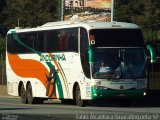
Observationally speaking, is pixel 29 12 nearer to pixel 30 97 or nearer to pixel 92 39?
pixel 30 97

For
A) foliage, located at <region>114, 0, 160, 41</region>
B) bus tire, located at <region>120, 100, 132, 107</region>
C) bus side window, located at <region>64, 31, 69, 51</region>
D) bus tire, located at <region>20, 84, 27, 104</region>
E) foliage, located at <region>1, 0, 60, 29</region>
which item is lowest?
foliage, located at <region>1, 0, 60, 29</region>

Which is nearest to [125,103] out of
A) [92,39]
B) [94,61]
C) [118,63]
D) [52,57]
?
[118,63]

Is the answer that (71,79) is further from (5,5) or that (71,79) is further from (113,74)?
(5,5)

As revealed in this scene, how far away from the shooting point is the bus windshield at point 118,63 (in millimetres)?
30500

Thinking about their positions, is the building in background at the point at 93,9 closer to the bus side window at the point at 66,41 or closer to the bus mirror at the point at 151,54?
the bus side window at the point at 66,41

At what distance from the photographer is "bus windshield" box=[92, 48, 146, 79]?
30.5m

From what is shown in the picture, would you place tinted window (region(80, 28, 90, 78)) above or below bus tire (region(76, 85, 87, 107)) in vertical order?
above

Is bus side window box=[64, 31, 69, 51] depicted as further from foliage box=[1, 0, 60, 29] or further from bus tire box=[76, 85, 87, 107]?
foliage box=[1, 0, 60, 29]

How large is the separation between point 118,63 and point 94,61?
3.32 ft

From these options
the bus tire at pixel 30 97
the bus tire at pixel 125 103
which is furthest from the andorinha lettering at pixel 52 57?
the bus tire at pixel 125 103

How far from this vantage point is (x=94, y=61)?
3050cm

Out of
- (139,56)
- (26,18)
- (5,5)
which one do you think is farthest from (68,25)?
(5,5)

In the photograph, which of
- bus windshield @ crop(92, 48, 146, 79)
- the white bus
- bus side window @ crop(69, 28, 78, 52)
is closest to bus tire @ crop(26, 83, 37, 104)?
the white bus

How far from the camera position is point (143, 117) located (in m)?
23.3
